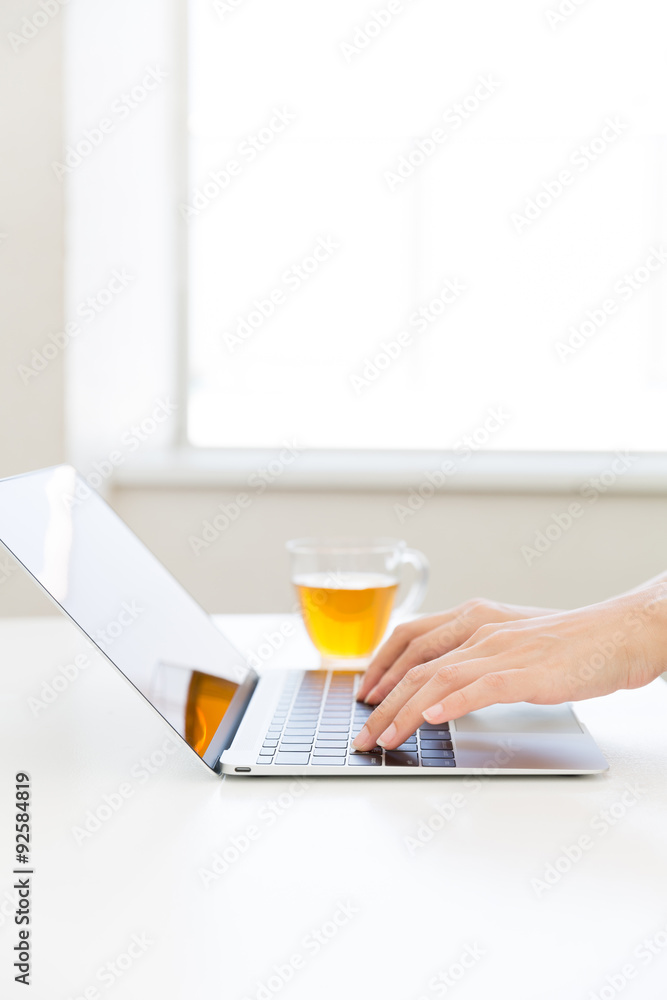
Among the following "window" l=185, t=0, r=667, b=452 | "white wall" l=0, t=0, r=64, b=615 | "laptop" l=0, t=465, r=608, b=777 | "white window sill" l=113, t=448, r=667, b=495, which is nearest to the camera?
"laptop" l=0, t=465, r=608, b=777

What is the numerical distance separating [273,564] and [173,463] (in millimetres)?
299

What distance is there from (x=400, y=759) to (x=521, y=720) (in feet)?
0.44

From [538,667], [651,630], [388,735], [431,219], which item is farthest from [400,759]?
[431,219]

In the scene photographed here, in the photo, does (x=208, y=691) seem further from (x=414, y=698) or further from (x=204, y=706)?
(x=414, y=698)

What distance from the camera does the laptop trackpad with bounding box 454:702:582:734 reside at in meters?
0.72

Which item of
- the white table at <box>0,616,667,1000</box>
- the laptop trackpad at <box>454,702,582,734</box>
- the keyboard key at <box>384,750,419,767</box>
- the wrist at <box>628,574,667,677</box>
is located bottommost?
the white table at <box>0,616,667,1000</box>

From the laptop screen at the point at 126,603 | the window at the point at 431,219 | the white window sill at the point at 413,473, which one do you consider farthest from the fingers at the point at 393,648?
the window at the point at 431,219

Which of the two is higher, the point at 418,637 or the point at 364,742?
the point at 418,637

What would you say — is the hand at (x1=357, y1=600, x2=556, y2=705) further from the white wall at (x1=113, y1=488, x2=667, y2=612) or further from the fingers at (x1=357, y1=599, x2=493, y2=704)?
the white wall at (x1=113, y1=488, x2=667, y2=612)

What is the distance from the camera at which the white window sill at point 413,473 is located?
201 cm

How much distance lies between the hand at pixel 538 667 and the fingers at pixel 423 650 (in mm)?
63

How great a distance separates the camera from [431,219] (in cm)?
227

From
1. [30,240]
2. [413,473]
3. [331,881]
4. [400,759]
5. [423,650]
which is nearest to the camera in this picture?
[331,881]

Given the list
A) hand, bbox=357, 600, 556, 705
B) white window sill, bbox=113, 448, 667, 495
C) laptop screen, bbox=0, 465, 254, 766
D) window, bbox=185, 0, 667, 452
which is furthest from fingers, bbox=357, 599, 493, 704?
window, bbox=185, 0, 667, 452
